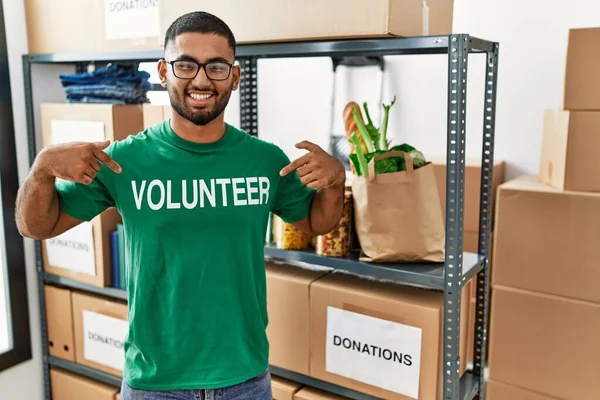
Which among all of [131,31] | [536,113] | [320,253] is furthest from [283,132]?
[320,253]

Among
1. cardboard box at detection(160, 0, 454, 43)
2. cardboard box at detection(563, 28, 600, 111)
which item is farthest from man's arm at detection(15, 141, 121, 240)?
cardboard box at detection(563, 28, 600, 111)

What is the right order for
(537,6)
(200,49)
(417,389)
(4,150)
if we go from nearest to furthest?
(200,49) → (417,389) → (4,150) → (537,6)

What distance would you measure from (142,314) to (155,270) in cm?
11

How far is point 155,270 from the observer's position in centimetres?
135

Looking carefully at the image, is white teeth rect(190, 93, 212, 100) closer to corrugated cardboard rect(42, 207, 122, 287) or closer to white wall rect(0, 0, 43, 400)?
corrugated cardboard rect(42, 207, 122, 287)

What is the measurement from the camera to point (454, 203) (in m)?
1.45

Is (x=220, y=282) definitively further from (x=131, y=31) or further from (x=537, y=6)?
(x=537, y=6)

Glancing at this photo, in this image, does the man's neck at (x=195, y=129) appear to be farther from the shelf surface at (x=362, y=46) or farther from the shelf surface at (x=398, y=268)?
the shelf surface at (x=398, y=268)

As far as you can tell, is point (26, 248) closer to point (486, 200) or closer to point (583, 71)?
point (486, 200)

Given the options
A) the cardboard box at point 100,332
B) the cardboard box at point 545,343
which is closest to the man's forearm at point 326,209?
the cardboard box at point 100,332

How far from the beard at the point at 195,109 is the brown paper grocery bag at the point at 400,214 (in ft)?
1.47

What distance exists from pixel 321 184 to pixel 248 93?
0.71 m

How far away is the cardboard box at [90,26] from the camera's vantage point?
2023mm

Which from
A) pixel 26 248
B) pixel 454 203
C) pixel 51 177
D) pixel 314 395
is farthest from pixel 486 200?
pixel 26 248
